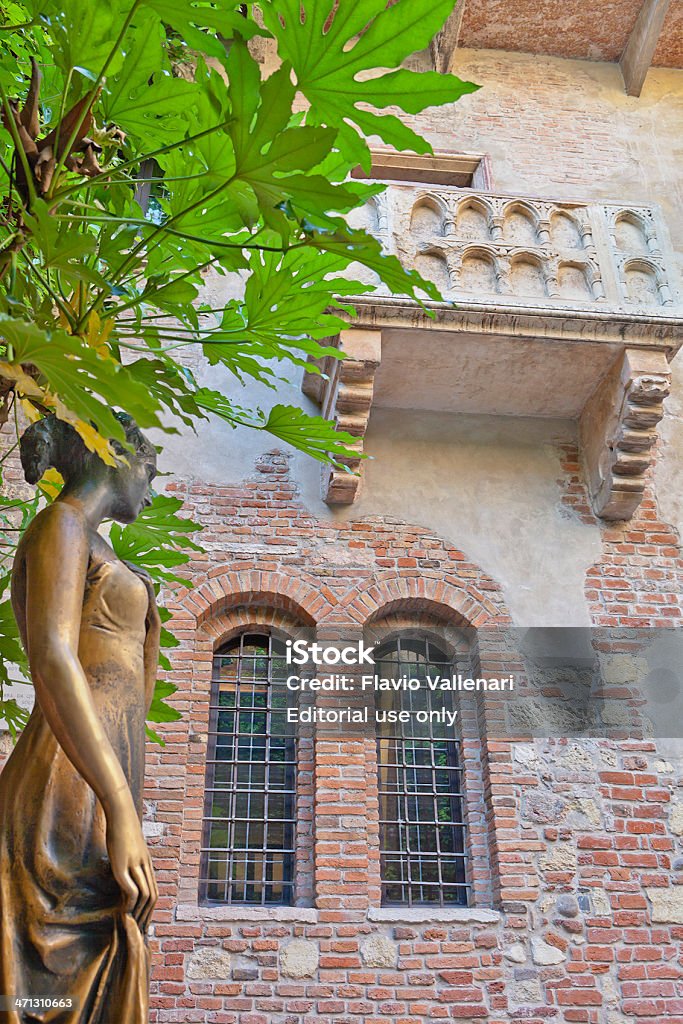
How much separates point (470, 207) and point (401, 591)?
8.91 ft

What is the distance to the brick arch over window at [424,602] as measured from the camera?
224 inches

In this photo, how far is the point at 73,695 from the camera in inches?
70.5

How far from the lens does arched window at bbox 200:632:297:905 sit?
16.4ft

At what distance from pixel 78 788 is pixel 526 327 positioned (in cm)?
461

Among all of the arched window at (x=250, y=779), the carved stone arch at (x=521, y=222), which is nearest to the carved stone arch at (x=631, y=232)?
the carved stone arch at (x=521, y=222)

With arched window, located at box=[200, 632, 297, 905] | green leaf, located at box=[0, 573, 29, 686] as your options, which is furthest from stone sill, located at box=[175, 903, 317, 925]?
green leaf, located at box=[0, 573, 29, 686]

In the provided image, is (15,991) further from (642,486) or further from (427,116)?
(427,116)

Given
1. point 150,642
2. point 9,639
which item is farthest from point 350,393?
point 150,642

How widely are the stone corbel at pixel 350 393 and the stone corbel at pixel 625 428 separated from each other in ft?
5.20

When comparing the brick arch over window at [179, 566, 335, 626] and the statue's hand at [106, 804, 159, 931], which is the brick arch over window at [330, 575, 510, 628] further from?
the statue's hand at [106, 804, 159, 931]

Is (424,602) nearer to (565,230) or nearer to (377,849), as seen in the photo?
(377,849)

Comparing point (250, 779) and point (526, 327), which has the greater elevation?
point (526, 327)

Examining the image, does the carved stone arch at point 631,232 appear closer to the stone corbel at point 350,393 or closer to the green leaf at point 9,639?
the stone corbel at point 350,393

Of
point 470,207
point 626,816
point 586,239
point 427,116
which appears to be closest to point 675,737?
point 626,816
